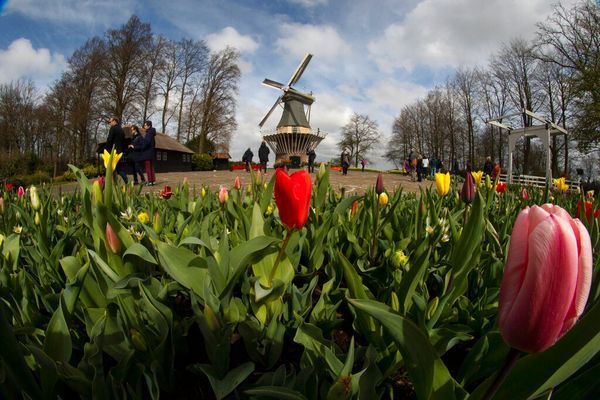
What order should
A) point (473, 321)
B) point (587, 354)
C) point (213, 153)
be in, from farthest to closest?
point (213, 153) → point (473, 321) → point (587, 354)

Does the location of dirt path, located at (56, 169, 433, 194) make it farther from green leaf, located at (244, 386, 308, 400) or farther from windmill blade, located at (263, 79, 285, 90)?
windmill blade, located at (263, 79, 285, 90)

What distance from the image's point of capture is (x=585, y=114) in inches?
730

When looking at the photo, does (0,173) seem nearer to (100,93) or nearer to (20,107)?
(100,93)

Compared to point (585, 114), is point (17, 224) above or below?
below

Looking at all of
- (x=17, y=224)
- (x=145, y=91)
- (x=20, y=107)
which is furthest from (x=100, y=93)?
(x=17, y=224)

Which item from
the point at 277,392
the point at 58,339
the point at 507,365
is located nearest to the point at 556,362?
the point at 507,365

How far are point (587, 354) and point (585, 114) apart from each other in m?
23.5

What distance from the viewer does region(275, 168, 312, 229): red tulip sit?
919 millimetres

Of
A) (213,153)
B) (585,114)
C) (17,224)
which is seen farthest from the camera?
(213,153)

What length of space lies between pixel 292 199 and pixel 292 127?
40.2 m

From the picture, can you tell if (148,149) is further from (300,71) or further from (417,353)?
(300,71)

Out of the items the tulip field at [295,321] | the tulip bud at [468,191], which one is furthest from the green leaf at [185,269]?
the tulip bud at [468,191]

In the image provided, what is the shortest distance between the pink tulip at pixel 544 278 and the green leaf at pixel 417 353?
0.40ft

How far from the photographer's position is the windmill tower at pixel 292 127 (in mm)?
40438
